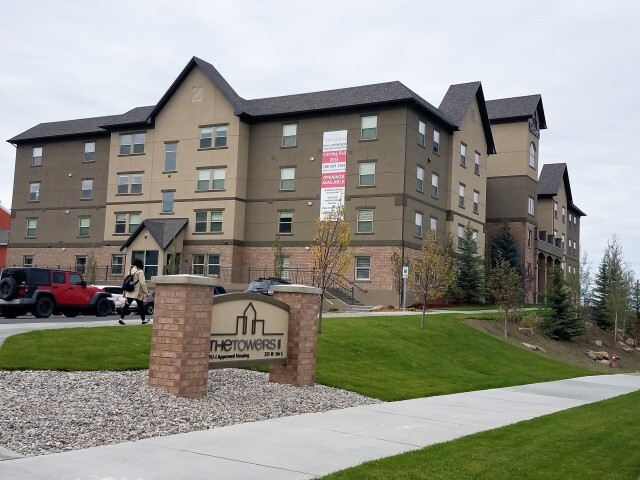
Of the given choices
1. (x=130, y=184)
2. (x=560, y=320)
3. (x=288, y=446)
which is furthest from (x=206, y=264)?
(x=288, y=446)

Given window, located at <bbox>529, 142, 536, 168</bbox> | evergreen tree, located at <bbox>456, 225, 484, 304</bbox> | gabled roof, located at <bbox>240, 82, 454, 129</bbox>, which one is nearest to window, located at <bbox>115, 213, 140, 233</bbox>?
gabled roof, located at <bbox>240, 82, 454, 129</bbox>

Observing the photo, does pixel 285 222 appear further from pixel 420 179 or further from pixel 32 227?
pixel 32 227

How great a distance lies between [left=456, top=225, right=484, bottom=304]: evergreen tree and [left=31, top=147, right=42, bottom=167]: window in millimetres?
34110

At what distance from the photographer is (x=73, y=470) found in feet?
23.2

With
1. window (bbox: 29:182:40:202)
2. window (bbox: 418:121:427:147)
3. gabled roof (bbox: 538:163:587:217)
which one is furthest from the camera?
gabled roof (bbox: 538:163:587:217)

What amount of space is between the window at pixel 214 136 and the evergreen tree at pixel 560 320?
23.3m

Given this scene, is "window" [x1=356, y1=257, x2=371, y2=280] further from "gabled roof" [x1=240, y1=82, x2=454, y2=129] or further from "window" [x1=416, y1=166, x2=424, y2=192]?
"gabled roof" [x1=240, y1=82, x2=454, y2=129]

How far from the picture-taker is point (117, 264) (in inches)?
2050

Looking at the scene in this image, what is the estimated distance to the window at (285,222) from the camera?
155 feet

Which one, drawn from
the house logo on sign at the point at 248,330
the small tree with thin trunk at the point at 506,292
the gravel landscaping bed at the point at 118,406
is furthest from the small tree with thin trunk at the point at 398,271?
the house logo on sign at the point at 248,330

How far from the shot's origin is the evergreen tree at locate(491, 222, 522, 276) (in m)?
53.9

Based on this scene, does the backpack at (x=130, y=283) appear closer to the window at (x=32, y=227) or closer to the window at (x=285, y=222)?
the window at (x=285, y=222)

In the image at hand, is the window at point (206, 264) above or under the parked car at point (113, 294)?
above

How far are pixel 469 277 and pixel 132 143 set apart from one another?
25.6 m
